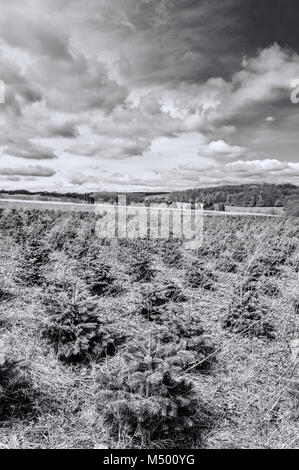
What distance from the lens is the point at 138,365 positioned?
8.57ft

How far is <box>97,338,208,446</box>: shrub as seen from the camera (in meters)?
2.37

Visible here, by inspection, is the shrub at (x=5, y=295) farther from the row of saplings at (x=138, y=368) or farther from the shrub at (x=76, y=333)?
the shrub at (x=76, y=333)

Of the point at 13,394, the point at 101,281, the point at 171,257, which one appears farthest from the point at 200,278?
the point at 13,394

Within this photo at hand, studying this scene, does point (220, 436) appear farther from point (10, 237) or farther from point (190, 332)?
point (10, 237)

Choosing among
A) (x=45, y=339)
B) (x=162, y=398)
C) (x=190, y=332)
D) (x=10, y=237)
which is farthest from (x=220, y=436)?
(x=10, y=237)

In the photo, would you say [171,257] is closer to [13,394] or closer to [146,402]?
[13,394]

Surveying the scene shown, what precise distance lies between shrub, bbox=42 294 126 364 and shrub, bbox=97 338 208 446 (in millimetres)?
1040

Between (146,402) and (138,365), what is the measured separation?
0.33 metres

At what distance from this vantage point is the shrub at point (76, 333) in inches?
141

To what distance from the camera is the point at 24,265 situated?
645 cm

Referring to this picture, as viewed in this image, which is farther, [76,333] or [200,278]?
[200,278]

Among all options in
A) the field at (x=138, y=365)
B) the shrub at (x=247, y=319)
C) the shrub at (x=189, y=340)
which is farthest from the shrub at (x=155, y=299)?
the shrub at (x=247, y=319)

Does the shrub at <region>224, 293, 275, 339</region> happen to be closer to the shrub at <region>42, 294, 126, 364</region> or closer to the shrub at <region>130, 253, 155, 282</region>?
the shrub at <region>42, 294, 126, 364</region>

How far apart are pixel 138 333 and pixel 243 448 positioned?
2066 millimetres
